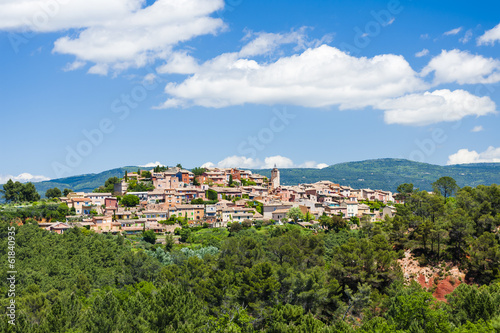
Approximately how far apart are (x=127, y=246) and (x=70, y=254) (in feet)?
35.5

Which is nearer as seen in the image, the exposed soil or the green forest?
the green forest

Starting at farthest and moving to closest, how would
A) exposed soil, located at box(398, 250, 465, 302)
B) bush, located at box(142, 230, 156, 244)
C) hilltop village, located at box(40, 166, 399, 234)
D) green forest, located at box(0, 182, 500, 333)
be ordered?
hilltop village, located at box(40, 166, 399, 234), bush, located at box(142, 230, 156, 244), exposed soil, located at box(398, 250, 465, 302), green forest, located at box(0, 182, 500, 333)

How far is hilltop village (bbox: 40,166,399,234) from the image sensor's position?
2933 inches

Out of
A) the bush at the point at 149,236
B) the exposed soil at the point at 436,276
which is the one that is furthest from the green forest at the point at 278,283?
the bush at the point at 149,236

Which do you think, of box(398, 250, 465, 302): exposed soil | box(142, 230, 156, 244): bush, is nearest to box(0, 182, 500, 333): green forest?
box(398, 250, 465, 302): exposed soil

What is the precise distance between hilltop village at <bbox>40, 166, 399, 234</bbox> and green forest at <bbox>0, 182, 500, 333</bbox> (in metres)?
18.8

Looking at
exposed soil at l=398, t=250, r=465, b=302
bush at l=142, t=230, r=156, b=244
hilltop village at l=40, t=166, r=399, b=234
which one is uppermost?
hilltop village at l=40, t=166, r=399, b=234

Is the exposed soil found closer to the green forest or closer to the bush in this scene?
the green forest

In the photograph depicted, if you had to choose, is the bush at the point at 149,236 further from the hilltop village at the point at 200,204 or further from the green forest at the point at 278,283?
the green forest at the point at 278,283

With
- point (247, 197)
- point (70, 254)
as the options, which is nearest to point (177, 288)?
point (70, 254)

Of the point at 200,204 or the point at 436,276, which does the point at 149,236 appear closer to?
the point at 200,204

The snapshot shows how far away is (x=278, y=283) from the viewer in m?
32.3

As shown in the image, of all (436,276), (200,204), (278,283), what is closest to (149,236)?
(200,204)

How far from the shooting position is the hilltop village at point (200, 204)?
244ft
